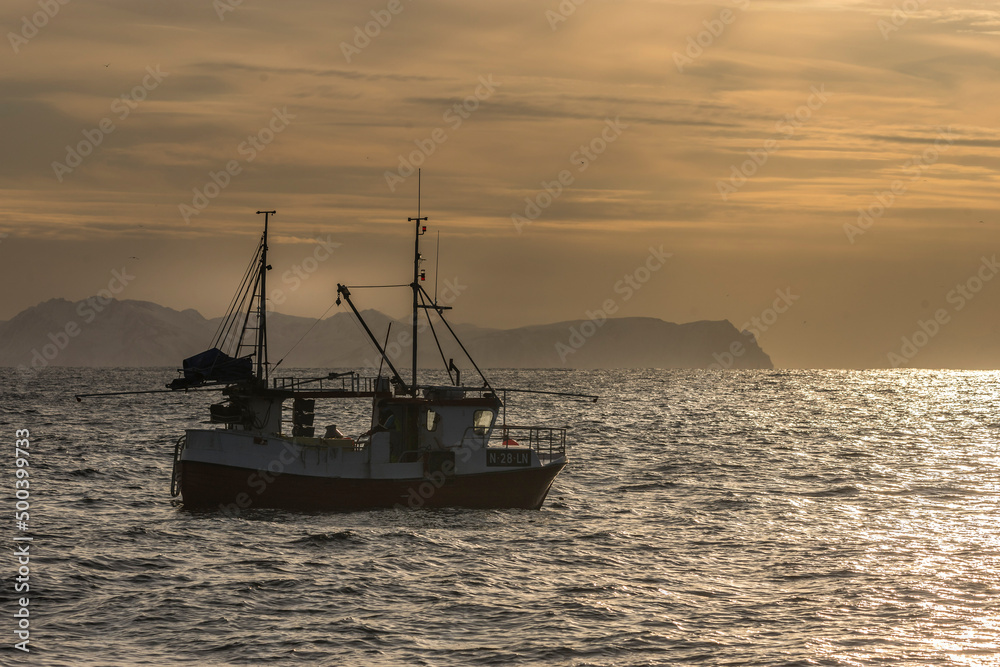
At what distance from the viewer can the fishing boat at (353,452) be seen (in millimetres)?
32031

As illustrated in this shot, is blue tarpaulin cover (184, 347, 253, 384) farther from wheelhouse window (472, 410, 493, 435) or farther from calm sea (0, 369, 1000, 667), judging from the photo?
wheelhouse window (472, 410, 493, 435)

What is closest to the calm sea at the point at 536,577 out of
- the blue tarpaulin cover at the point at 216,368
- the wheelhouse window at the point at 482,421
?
the wheelhouse window at the point at 482,421

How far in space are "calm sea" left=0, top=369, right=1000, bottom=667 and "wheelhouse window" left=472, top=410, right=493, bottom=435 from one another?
2.64 metres

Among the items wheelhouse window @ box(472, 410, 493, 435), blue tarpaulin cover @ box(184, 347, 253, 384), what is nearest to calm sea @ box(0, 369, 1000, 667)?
wheelhouse window @ box(472, 410, 493, 435)

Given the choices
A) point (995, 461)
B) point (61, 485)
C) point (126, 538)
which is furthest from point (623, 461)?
point (126, 538)

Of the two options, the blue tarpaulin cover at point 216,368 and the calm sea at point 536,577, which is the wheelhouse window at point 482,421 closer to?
the calm sea at point 536,577

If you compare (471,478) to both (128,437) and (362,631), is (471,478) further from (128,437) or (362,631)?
(128,437)

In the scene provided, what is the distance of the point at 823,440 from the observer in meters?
75.9

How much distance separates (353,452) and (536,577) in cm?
956

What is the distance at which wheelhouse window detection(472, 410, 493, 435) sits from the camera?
3334 centimetres

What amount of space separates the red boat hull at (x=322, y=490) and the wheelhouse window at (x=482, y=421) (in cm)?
142

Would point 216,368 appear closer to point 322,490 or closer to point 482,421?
point 322,490

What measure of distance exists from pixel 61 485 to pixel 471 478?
18.4m

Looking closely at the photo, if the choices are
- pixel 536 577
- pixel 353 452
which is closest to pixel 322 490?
pixel 353 452
